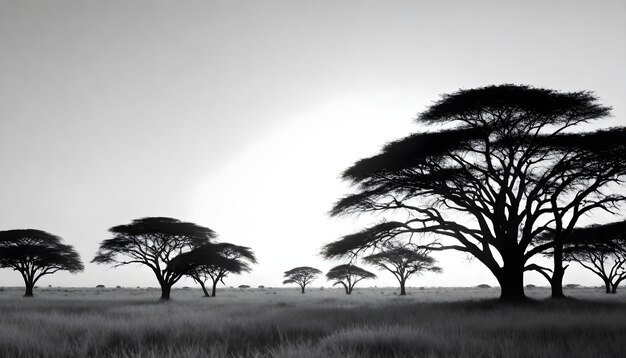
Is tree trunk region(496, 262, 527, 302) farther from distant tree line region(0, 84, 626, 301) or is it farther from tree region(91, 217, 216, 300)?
tree region(91, 217, 216, 300)

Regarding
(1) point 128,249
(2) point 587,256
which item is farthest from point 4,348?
(2) point 587,256

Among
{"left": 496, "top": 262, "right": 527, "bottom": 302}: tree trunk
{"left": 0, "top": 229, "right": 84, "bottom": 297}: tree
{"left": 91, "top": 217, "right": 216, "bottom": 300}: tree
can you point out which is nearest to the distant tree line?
{"left": 496, "top": 262, "right": 527, "bottom": 302}: tree trunk

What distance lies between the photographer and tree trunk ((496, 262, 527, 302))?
15.3m

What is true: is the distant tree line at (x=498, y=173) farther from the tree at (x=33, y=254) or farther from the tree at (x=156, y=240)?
the tree at (x=33, y=254)

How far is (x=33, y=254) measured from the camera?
36688 millimetres

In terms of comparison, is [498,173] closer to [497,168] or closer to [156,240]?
[497,168]

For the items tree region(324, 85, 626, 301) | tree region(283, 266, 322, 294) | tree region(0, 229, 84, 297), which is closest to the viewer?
tree region(324, 85, 626, 301)

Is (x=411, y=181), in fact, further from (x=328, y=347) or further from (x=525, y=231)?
(x=328, y=347)

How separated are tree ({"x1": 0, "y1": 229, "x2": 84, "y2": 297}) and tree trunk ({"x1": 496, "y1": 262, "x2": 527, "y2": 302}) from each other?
41.0 metres

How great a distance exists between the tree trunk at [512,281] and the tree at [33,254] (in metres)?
41.0

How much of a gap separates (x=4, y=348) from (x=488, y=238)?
52.8ft

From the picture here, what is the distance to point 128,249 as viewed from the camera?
1150 inches

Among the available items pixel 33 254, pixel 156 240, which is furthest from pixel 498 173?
pixel 33 254

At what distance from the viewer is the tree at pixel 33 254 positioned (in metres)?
35.9
